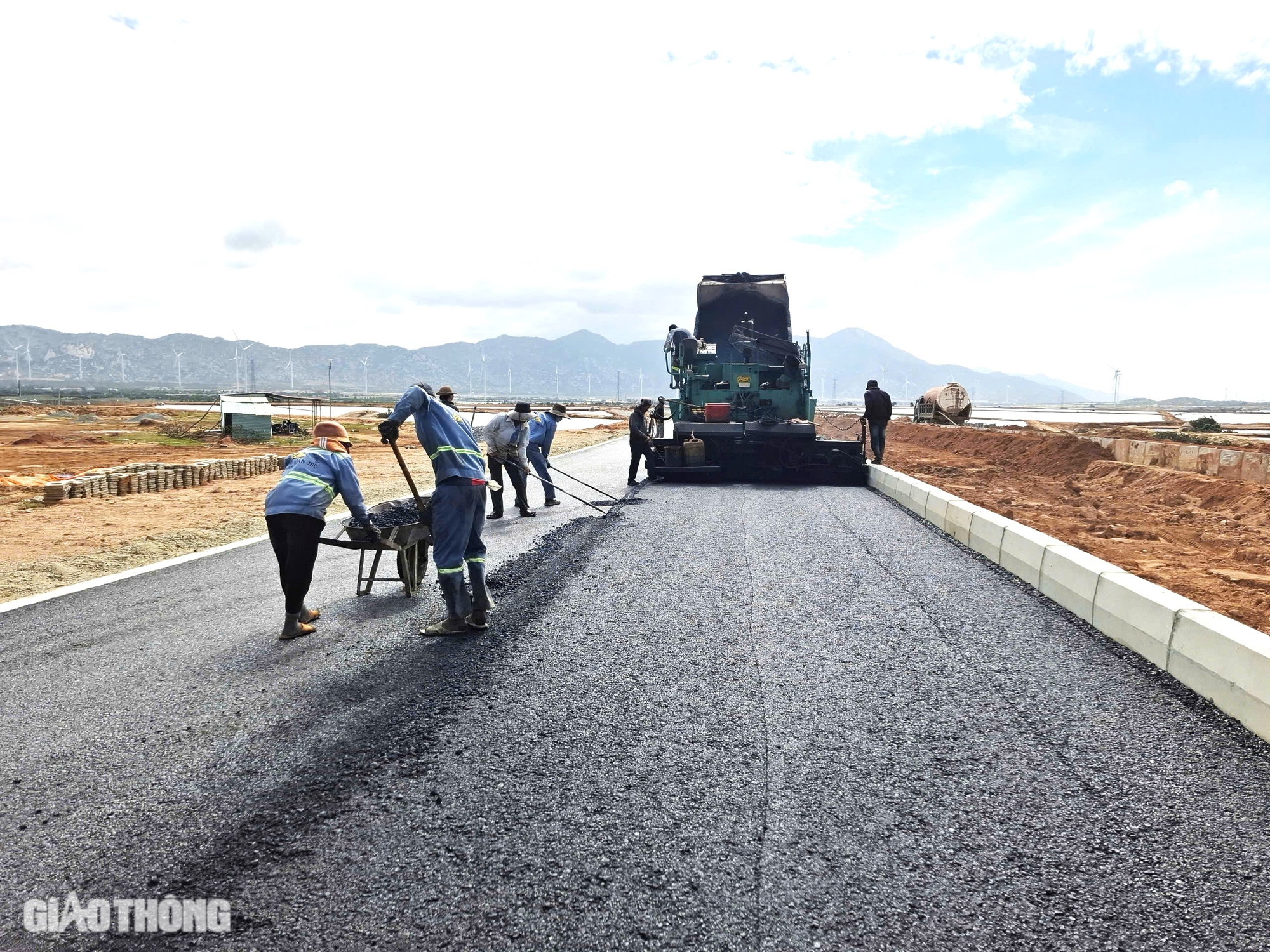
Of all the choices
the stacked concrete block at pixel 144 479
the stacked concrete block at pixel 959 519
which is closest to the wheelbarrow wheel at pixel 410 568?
the stacked concrete block at pixel 959 519

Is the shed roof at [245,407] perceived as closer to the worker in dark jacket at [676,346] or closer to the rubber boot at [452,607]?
the worker in dark jacket at [676,346]

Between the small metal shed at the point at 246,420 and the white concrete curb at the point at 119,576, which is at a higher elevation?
the small metal shed at the point at 246,420

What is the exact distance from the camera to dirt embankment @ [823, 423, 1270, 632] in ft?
23.6

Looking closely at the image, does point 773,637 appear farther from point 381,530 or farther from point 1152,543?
point 1152,543

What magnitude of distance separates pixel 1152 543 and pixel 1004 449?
572 inches

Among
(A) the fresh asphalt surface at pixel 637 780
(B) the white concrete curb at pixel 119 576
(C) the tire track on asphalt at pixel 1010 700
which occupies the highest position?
(C) the tire track on asphalt at pixel 1010 700

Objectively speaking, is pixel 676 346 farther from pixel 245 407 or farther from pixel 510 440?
pixel 245 407

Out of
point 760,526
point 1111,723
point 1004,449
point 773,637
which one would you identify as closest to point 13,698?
point 773,637

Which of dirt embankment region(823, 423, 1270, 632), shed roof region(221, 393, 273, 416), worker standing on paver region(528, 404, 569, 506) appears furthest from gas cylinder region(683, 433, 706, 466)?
shed roof region(221, 393, 273, 416)

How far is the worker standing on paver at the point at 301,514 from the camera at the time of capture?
5172 millimetres

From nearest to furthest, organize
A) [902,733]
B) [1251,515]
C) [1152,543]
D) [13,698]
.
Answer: [902,733]
[13,698]
[1152,543]
[1251,515]

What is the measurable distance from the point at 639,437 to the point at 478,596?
915cm

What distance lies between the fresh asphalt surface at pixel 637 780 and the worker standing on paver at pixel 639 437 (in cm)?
849

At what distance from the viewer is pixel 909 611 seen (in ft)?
19.3
